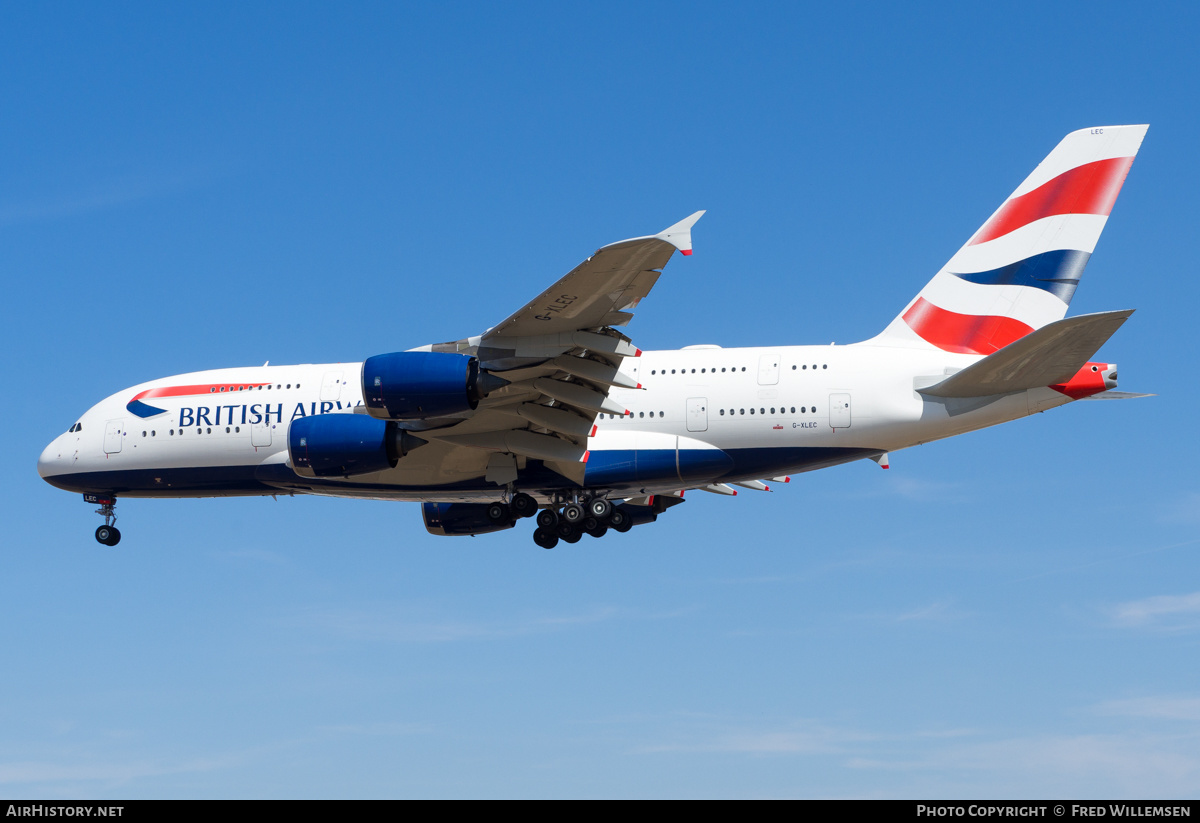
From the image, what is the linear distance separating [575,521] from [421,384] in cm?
612

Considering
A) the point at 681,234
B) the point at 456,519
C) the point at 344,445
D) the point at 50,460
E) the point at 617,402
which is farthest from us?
the point at 456,519

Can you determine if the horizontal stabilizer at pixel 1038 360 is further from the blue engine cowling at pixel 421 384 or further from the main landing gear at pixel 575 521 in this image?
the blue engine cowling at pixel 421 384

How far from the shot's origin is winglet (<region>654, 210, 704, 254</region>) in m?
18.1

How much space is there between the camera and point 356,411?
2523cm

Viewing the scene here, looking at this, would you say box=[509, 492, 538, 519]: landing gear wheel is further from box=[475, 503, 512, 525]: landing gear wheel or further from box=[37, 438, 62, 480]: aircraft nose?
box=[37, 438, 62, 480]: aircraft nose

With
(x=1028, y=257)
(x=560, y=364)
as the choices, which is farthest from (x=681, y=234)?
(x=1028, y=257)

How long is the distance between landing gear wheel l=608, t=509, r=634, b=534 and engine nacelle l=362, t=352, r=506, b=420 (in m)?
5.89

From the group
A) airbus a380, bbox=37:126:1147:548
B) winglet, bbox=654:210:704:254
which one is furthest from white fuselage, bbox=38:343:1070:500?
winglet, bbox=654:210:704:254

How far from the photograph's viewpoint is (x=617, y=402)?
26.0 m

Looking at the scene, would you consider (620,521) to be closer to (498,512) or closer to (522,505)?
(522,505)

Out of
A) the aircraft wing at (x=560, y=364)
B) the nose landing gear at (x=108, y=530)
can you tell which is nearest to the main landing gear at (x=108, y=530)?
the nose landing gear at (x=108, y=530)

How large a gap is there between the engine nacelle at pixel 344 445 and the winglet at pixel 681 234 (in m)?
9.18
